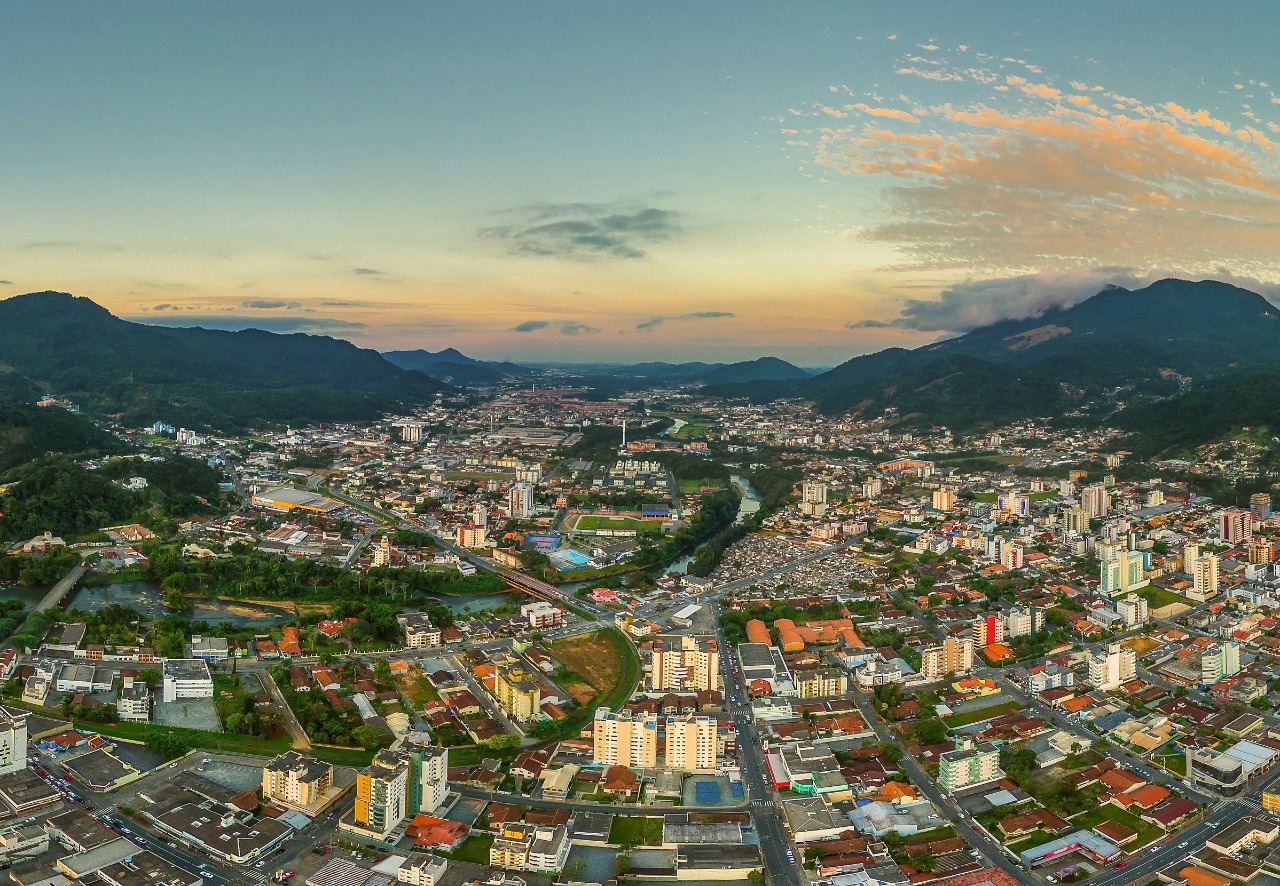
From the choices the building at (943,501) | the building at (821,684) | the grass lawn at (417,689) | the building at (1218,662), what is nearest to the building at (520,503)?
the building at (943,501)

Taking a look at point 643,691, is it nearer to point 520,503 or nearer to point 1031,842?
point 1031,842

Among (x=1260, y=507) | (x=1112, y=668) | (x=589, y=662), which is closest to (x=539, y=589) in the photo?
(x=589, y=662)

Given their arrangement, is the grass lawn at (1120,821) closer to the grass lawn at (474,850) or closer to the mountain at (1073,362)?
the grass lawn at (474,850)

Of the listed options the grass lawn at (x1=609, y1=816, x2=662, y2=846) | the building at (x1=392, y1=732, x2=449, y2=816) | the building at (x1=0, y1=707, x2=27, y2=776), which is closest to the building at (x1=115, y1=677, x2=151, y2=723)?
the building at (x1=0, y1=707, x2=27, y2=776)

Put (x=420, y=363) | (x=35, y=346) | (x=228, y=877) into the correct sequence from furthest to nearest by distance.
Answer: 1. (x=420, y=363)
2. (x=35, y=346)
3. (x=228, y=877)

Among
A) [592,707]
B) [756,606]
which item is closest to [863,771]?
[592,707]

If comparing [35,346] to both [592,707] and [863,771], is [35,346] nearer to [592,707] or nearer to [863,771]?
[592,707]
